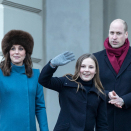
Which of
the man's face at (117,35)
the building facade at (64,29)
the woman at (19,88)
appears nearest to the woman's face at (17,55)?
the woman at (19,88)

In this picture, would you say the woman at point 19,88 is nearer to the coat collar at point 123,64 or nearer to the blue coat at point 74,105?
the blue coat at point 74,105

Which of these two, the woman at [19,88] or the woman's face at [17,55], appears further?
the woman's face at [17,55]

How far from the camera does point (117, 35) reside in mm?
5145

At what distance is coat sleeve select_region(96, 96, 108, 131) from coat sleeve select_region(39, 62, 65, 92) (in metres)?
0.45

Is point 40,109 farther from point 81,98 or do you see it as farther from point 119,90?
point 119,90

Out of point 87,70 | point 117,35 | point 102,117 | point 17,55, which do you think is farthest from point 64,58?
point 117,35

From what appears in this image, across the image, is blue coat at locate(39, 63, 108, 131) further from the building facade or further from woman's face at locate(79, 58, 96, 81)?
the building facade

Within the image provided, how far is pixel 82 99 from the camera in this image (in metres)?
4.51

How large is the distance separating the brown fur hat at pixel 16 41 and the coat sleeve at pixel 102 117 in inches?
35.6

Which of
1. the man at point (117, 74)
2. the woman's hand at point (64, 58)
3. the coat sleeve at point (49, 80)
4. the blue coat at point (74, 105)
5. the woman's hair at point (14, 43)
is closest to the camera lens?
the woman's hand at point (64, 58)

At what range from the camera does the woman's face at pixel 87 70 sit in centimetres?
456

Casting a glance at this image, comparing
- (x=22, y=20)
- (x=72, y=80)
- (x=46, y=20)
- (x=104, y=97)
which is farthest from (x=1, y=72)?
(x=46, y=20)

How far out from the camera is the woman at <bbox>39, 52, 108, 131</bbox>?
4453 mm

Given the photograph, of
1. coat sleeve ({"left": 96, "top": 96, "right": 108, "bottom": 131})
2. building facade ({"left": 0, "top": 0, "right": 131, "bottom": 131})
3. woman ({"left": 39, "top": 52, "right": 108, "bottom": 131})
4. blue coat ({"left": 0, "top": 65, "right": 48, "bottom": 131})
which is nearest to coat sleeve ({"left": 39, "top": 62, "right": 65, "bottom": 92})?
woman ({"left": 39, "top": 52, "right": 108, "bottom": 131})
